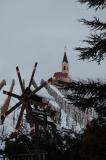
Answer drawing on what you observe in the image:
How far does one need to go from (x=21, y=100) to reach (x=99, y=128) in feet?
71.7

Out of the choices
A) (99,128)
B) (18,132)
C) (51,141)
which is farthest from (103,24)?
(18,132)

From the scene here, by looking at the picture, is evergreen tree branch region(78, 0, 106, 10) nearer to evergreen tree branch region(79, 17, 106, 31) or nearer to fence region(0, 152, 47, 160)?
evergreen tree branch region(79, 17, 106, 31)

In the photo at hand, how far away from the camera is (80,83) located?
14789 millimetres

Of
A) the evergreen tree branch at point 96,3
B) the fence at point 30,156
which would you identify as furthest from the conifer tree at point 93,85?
the fence at point 30,156

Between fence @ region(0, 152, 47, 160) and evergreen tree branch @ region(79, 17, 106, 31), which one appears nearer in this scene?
evergreen tree branch @ region(79, 17, 106, 31)

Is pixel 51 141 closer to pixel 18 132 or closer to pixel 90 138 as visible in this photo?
pixel 18 132

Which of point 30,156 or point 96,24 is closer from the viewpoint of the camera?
point 96,24

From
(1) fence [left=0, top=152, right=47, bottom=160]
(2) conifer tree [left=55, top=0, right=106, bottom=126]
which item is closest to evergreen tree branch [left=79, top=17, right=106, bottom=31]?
(2) conifer tree [left=55, top=0, right=106, bottom=126]

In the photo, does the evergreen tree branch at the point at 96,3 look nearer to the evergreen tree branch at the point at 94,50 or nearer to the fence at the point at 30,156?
the evergreen tree branch at the point at 94,50

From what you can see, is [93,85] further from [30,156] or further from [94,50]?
[30,156]

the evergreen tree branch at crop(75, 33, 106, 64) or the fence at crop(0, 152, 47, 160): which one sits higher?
the evergreen tree branch at crop(75, 33, 106, 64)

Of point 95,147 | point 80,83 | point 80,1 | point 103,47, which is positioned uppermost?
point 80,1

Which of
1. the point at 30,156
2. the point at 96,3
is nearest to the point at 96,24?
the point at 96,3

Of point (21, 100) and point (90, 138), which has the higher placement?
point (21, 100)
